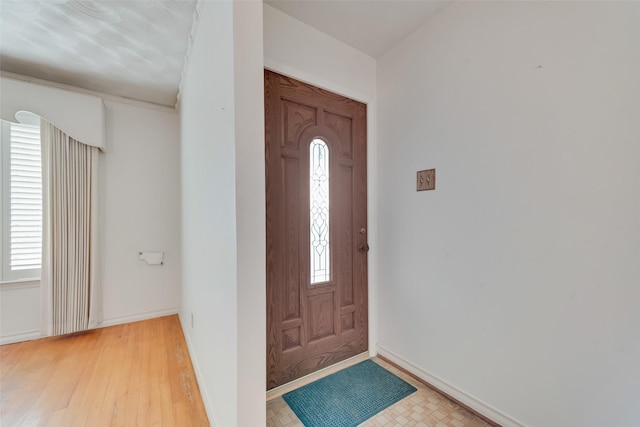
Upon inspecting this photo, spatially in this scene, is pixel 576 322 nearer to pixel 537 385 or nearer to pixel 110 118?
pixel 537 385

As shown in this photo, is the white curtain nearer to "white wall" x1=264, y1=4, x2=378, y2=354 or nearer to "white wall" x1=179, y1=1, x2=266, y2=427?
"white wall" x1=179, y1=1, x2=266, y2=427

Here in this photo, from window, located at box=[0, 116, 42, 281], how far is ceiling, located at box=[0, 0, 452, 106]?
0.61 meters

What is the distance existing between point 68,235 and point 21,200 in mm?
517

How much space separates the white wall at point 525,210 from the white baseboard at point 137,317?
2.74m

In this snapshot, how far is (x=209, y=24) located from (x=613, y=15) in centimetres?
192

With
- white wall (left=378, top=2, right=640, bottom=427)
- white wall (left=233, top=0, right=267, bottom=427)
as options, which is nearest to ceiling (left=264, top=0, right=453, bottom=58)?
white wall (left=378, top=2, right=640, bottom=427)

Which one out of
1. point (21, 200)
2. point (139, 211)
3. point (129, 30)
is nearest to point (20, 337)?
point (21, 200)

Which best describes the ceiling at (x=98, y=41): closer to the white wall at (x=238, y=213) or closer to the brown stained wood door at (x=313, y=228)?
the white wall at (x=238, y=213)

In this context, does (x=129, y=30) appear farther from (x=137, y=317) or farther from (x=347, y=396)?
(x=347, y=396)

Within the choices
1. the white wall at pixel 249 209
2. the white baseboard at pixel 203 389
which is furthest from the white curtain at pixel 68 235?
the white wall at pixel 249 209

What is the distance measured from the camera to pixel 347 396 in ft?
5.40

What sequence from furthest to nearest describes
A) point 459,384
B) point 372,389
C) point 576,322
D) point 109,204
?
point 109,204, point 372,389, point 459,384, point 576,322

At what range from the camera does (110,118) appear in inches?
111

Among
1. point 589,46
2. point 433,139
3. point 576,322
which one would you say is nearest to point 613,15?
point 589,46
